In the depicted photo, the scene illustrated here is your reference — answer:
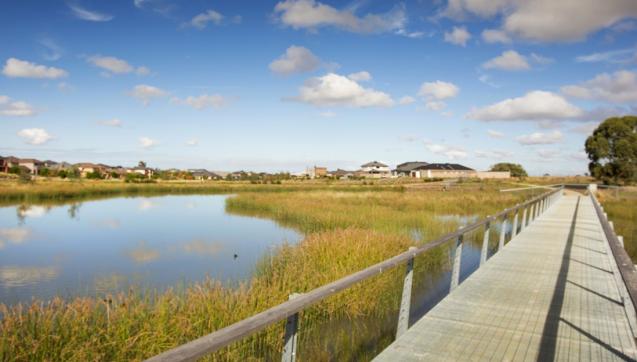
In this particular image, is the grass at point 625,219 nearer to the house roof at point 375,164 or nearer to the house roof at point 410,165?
the house roof at point 410,165

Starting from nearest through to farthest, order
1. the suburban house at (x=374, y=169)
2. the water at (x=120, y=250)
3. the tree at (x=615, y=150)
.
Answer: the water at (x=120, y=250) → the tree at (x=615, y=150) → the suburban house at (x=374, y=169)

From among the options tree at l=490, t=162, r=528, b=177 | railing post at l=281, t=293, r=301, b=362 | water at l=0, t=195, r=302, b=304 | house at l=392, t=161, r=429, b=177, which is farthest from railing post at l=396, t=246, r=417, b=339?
tree at l=490, t=162, r=528, b=177

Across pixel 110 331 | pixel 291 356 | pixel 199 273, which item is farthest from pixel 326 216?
pixel 291 356

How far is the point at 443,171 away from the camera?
103375mm

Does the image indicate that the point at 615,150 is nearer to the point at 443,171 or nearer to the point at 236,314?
the point at 443,171

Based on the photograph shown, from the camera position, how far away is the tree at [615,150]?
55.9 m

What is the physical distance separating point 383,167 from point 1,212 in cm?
12289

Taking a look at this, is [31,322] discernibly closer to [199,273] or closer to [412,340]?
[412,340]

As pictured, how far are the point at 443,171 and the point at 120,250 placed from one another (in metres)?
94.6

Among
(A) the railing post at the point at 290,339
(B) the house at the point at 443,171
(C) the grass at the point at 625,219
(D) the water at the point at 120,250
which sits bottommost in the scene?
(D) the water at the point at 120,250

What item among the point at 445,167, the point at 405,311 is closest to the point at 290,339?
the point at 405,311

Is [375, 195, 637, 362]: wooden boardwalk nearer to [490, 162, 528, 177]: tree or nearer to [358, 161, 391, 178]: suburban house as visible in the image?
[490, 162, 528, 177]: tree

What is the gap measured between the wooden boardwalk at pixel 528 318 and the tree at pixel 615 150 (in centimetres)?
5785

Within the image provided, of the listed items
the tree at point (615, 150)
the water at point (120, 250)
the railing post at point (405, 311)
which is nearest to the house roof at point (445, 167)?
the tree at point (615, 150)
